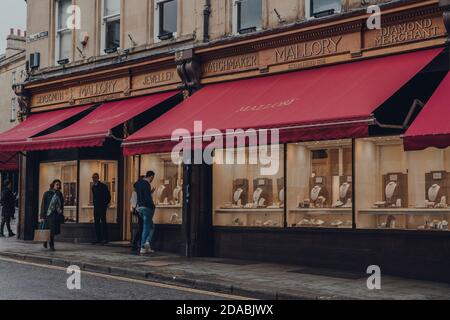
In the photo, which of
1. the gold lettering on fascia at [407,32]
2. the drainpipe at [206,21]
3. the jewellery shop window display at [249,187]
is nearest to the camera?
the gold lettering on fascia at [407,32]

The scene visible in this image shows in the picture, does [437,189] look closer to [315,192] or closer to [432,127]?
[432,127]

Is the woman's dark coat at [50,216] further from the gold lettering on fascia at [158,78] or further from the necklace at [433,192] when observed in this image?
the necklace at [433,192]

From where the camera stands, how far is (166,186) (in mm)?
16984

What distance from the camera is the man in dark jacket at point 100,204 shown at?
722 inches

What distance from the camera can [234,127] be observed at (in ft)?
41.2

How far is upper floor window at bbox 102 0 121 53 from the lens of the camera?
18.3 metres

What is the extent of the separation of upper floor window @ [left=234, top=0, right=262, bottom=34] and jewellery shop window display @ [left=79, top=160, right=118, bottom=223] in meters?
6.04

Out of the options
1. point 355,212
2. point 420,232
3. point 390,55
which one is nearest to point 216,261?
point 355,212

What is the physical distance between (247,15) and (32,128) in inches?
285

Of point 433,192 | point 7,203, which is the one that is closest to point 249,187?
point 433,192

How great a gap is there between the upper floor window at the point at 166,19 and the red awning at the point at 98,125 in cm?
160

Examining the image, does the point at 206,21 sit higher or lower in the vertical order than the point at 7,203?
higher

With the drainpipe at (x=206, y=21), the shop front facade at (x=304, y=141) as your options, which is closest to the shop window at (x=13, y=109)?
the shop front facade at (x=304, y=141)
